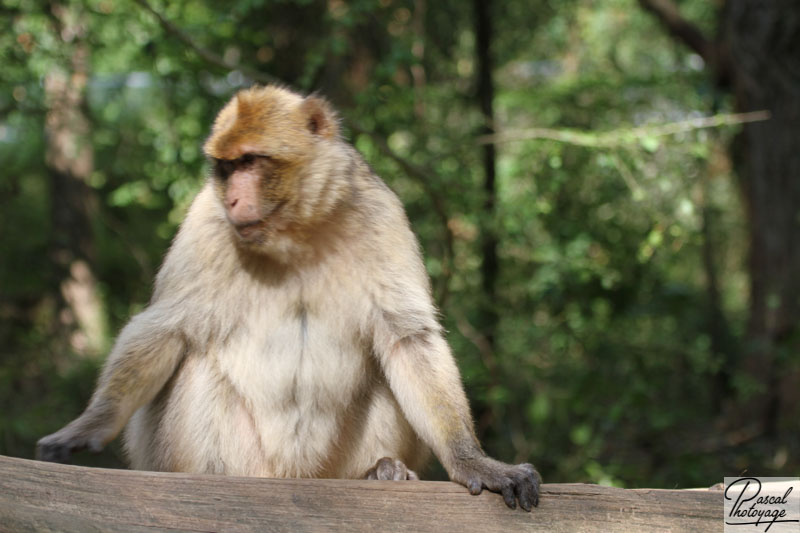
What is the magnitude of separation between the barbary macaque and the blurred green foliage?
62.8 inches

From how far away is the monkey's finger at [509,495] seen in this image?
8.34 feet

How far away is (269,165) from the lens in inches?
117

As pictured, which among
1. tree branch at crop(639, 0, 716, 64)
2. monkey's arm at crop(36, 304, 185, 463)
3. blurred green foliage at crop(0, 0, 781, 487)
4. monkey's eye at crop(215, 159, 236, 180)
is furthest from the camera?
tree branch at crop(639, 0, 716, 64)

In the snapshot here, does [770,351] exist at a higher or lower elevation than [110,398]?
lower

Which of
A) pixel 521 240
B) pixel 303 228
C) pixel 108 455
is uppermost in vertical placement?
pixel 303 228

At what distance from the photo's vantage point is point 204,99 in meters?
5.89

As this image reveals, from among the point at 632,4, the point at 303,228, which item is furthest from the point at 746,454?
the point at 632,4

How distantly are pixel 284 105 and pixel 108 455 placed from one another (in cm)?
430

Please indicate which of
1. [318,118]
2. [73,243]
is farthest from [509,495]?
[73,243]

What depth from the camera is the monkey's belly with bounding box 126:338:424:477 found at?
3.04 metres

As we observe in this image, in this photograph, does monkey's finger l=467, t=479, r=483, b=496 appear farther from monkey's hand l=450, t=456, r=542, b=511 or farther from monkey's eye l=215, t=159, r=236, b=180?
monkey's eye l=215, t=159, r=236, b=180

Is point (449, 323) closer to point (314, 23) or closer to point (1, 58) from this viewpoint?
point (314, 23)

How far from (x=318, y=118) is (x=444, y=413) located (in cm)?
119

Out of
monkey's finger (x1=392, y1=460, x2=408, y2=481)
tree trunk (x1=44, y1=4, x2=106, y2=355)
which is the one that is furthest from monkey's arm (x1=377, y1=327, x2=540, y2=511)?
tree trunk (x1=44, y1=4, x2=106, y2=355)
